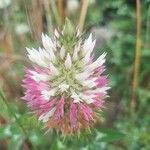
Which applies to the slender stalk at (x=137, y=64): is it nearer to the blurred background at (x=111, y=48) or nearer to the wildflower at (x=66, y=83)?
the blurred background at (x=111, y=48)

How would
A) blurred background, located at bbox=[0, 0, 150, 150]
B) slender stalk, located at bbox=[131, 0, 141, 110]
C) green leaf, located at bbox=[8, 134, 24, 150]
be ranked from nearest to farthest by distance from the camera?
1. green leaf, located at bbox=[8, 134, 24, 150]
2. slender stalk, located at bbox=[131, 0, 141, 110]
3. blurred background, located at bbox=[0, 0, 150, 150]

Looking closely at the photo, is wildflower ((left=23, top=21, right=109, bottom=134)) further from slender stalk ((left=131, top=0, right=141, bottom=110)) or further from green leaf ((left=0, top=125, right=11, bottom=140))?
slender stalk ((left=131, top=0, right=141, bottom=110))

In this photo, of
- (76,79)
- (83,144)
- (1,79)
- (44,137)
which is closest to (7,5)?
(1,79)

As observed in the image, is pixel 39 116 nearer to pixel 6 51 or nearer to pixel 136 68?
pixel 136 68

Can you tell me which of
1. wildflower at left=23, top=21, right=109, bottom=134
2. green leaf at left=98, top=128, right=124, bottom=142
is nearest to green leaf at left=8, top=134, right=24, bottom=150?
green leaf at left=98, top=128, right=124, bottom=142

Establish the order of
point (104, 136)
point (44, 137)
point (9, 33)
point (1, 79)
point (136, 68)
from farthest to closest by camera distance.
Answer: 1. point (9, 33)
2. point (1, 79)
3. point (136, 68)
4. point (44, 137)
5. point (104, 136)

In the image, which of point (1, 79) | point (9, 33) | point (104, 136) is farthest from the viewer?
point (9, 33)

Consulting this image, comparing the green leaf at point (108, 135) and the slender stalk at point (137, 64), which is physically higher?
the slender stalk at point (137, 64)

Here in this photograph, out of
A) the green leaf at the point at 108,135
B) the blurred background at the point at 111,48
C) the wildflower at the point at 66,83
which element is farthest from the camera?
the blurred background at the point at 111,48

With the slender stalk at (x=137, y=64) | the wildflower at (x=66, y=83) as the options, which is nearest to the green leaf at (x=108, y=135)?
the wildflower at (x=66, y=83)
